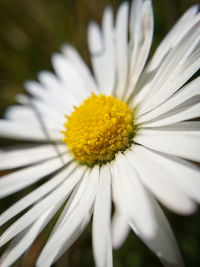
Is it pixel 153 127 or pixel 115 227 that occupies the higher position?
pixel 153 127

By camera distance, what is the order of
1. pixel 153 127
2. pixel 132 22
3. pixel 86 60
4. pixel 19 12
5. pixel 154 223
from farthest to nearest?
pixel 19 12
pixel 86 60
pixel 132 22
pixel 153 127
pixel 154 223

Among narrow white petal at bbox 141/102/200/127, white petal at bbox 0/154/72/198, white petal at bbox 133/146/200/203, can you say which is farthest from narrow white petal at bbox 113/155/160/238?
white petal at bbox 0/154/72/198

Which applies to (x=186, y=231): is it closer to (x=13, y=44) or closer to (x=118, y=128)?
(x=118, y=128)

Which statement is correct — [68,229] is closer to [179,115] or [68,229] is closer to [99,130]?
[99,130]

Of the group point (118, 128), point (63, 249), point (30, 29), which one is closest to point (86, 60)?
point (30, 29)

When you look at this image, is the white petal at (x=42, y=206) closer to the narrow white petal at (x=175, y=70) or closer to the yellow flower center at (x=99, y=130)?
the yellow flower center at (x=99, y=130)

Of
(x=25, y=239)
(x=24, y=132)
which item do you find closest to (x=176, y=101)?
(x=25, y=239)

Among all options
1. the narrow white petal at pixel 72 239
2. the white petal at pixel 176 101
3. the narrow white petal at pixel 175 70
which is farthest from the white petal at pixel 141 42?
the narrow white petal at pixel 72 239
